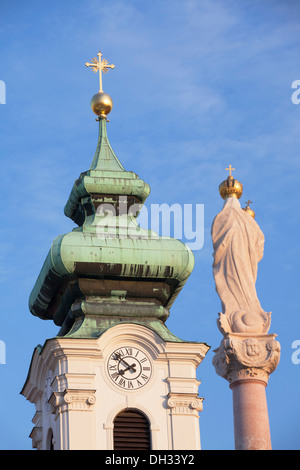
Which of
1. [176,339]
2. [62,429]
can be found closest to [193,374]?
[176,339]

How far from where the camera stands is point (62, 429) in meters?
36.2

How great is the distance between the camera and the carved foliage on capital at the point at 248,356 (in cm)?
2477

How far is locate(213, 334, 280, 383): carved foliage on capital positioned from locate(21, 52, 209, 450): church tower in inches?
455

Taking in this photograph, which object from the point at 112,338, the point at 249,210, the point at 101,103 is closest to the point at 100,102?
the point at 101,103

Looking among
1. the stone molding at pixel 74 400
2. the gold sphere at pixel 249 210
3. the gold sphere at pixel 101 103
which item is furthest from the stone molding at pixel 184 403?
the gold sphere at pixel 249 210

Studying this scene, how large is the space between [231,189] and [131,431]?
37.5 ft

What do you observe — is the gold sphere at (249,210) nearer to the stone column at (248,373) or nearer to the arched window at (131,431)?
the stone column at (248,373)

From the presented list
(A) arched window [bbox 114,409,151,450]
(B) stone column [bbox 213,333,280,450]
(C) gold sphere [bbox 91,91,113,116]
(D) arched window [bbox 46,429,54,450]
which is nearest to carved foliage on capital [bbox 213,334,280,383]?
(B) stone column [bbox 213,333,280,450]

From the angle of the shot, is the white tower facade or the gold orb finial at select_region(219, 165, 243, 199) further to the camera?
the white tower facade

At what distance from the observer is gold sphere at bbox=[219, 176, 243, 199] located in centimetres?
2680

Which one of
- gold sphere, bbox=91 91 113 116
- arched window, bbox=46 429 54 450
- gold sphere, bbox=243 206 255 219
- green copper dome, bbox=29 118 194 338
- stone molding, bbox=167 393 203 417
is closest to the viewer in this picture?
gold sphere, bbox=243 206 255 219

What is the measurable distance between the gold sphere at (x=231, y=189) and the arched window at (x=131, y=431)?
11.1 meters

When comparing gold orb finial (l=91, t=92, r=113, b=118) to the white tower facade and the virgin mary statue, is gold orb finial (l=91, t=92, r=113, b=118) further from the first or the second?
the virgin mary statue
